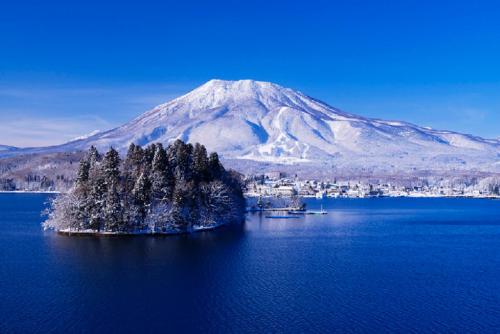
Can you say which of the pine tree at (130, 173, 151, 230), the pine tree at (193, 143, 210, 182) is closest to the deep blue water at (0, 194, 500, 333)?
the pine tree at (130, 173, 151, 230)

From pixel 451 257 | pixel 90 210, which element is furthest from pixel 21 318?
pixel 451 257

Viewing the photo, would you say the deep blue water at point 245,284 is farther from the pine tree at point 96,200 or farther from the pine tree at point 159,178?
the pine tree at point 159,178

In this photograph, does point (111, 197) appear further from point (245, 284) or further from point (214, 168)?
point (245, 284)

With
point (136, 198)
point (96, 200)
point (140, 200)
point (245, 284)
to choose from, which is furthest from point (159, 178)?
point (245, 284)

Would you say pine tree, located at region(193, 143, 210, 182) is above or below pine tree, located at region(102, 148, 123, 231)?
above

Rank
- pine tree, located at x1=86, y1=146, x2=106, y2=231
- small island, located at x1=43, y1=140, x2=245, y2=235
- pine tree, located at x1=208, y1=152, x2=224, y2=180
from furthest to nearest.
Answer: pine tree, located at x1=208, y1=152, x2=224, y2=180 < pine tree, located at x1=86, y1=146, x2=106, y2=231 < small island, located at x1=43, y1=140, x2=245, y2=235

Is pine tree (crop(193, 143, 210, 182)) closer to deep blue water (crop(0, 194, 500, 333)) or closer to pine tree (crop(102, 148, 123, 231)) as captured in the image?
deep blue water (crop(0, 194, 500, 333))

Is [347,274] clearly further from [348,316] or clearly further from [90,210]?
[90,210]
